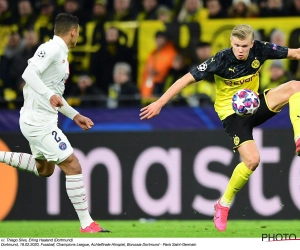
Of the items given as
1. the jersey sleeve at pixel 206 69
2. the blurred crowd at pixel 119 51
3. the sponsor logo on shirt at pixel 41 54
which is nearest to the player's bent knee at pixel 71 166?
the sponsor logo on shirt at pixel 41 54

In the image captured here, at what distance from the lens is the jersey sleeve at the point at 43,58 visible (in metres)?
8.64

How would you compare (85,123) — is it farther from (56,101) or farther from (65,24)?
(65,24)

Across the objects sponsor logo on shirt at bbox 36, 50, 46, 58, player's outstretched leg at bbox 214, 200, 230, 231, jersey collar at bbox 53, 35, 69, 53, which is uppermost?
jersey collar at bbox 53, 35, 69, 53

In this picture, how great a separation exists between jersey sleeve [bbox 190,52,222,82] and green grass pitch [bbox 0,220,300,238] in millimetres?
1647

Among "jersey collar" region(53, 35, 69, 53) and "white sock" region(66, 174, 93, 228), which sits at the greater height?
"jersey collar" region(53, 35, 69, 53)

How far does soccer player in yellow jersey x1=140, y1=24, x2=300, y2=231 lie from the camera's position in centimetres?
873

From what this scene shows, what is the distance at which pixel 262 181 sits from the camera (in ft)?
37.9

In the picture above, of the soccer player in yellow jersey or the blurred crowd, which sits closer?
the soccer player in yellow jersey

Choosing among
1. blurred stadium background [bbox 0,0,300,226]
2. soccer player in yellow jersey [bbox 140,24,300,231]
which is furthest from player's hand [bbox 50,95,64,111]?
blurred stadium background [bbox 0,0,300,226]

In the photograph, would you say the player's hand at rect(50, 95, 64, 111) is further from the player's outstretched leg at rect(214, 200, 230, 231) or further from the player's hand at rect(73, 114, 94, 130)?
the player's outstretched leg at rect(214, 200, 230, 231)

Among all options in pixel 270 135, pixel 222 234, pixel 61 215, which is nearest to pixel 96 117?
pixel 61 215

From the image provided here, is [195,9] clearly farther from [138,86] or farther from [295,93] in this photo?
[295,93]

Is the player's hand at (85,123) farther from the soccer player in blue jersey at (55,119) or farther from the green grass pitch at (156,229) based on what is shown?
the green grass pitch at (156,229)

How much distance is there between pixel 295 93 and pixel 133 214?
390 cm
